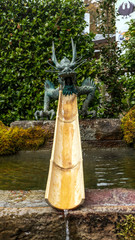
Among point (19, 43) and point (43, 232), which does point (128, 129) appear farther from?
point (19, 43)

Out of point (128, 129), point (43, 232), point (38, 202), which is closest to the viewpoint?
point (43, 232)

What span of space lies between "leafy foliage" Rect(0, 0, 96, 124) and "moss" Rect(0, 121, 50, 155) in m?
1.47

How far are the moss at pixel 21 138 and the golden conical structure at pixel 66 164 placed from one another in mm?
590

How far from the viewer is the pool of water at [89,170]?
176 centimetres

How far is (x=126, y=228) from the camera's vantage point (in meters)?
1.08

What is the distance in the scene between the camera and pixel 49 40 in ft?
16.0

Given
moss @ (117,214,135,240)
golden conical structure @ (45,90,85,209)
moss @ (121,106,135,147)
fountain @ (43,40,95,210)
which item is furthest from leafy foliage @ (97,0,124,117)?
moss @ (117,214,135,240)

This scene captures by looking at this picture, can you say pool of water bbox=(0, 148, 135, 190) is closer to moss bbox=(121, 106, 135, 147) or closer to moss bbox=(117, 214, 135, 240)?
moss bbox=(121, 106, 135, 147)

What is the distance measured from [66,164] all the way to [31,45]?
3.81 m

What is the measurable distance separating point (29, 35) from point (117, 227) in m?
4.68

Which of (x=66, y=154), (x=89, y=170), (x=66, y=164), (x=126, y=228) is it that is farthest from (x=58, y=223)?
(x=89, y=170)

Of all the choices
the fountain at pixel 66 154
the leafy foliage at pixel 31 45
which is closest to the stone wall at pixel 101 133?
the fountain at pixel 66 154

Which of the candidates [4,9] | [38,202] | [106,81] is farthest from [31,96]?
[38,202]

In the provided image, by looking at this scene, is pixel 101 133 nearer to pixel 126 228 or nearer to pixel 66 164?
pixel 66 164
